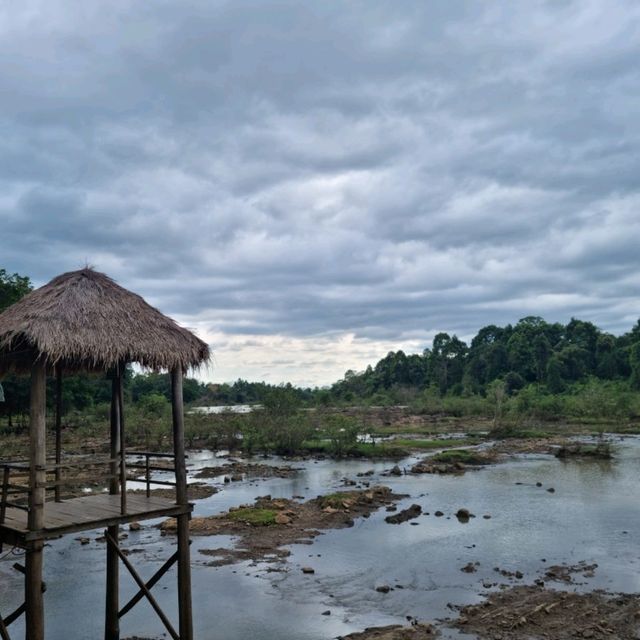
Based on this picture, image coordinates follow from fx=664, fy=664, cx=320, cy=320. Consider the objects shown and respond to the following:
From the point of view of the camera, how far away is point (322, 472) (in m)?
33.3

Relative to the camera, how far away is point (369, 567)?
16.2 meters

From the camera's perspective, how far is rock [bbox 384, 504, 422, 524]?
69.9 ft

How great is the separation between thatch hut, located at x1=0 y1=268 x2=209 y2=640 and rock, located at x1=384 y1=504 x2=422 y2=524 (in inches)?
476

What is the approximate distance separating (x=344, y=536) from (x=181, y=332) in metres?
11.8

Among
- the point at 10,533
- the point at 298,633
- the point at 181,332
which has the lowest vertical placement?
the point at 298,633

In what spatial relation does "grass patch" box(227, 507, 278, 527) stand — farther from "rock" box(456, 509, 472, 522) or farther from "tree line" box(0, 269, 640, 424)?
"tree line" box(0, 269, 640, 424)

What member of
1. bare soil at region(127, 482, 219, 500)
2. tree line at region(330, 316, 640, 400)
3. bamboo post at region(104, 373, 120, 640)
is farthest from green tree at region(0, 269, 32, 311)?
tree line at region(330, 316, 640, 400)

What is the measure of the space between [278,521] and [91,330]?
13.7m

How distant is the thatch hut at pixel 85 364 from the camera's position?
8141mm

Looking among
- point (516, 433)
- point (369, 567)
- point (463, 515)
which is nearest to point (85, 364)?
point (369, 567)

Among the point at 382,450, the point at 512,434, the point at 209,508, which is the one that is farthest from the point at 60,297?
the point at 512,434

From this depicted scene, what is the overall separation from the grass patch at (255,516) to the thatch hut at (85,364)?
1019 cm

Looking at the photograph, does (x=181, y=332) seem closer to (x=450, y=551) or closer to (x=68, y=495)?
(x=450, y=551)

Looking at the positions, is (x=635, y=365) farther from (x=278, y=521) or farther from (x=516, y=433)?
(x=278, y=521)
